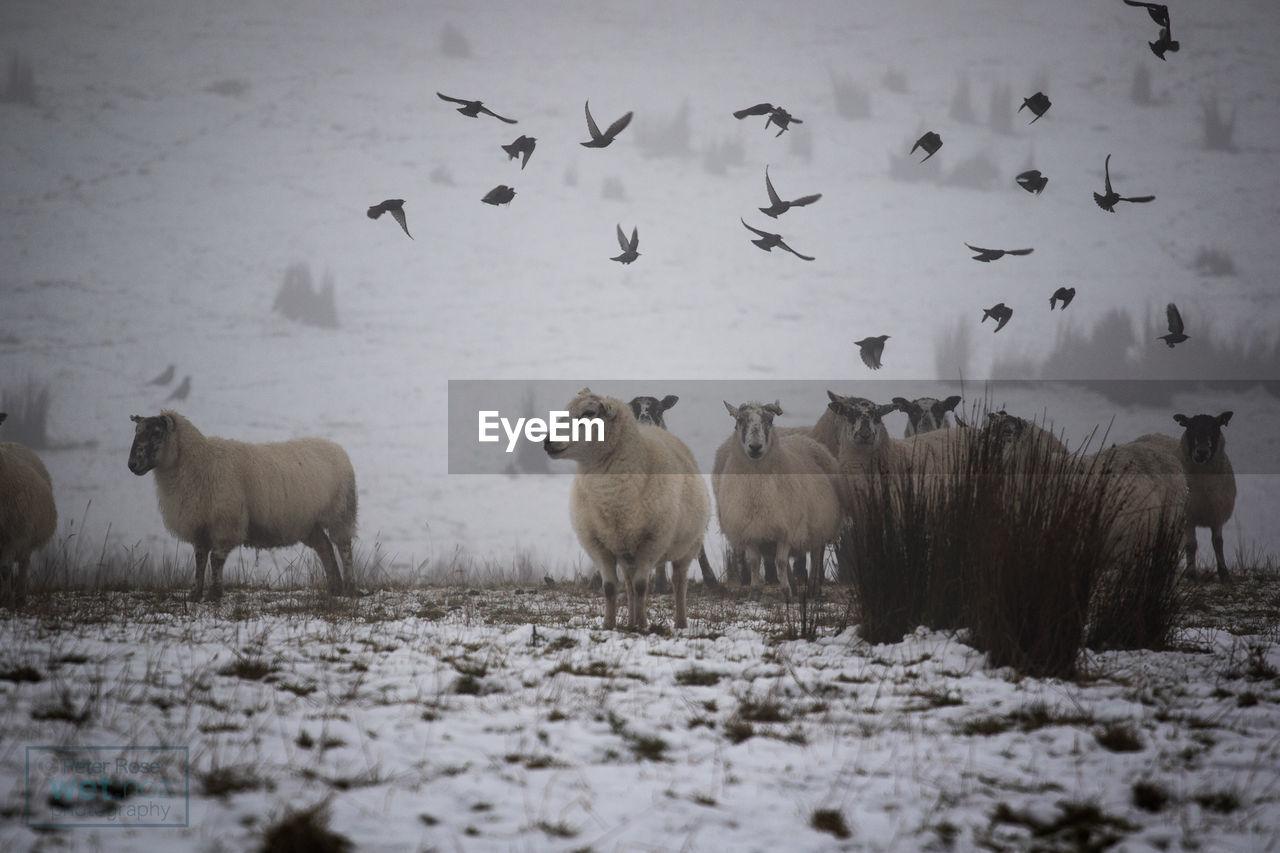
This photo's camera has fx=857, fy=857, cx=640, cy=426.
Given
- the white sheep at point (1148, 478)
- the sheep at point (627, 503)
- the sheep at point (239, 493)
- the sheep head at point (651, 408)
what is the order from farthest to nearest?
the sheep head at point (651, 408) < the sheep at point (239, 493) < the white sheep at point (1148, 478) < the sheep at point (627, 503)

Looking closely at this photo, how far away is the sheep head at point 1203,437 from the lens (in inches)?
551

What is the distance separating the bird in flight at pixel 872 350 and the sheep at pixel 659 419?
327cm

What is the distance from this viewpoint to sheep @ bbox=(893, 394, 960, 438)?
49.5 feet

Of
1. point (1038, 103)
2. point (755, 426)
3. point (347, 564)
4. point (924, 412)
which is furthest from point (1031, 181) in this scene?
point (347, 564)

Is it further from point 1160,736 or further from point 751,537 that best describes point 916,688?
point 751,537

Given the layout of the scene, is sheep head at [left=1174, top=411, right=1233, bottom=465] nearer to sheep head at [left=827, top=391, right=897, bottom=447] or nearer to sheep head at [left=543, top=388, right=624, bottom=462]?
sheep head at [left=827, top=391, right=897, bottom=447]

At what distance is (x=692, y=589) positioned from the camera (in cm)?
1255

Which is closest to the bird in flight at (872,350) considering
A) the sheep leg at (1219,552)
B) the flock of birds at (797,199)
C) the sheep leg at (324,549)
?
the flock of birds at (797,199)

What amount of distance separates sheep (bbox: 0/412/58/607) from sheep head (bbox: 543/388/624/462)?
5.97 metres

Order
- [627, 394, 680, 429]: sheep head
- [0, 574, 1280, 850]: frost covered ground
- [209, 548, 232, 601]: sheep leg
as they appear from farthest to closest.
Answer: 1. [627, 394, 680, 429]: sheep head
2. [209, 548, 232, 601]: sheep leg
3. [0, 574, 1280, 850]: frost covered ground

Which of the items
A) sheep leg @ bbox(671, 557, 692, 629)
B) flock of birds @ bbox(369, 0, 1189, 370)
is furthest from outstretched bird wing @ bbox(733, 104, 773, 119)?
sheep leg @ bbox(671, 557, 692, 629)

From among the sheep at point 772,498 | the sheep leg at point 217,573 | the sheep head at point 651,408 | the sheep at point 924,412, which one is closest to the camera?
the sheep leg at point 217,573

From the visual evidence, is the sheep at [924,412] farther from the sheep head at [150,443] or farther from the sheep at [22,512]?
the sheep at [22,512]

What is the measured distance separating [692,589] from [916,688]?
725cm
